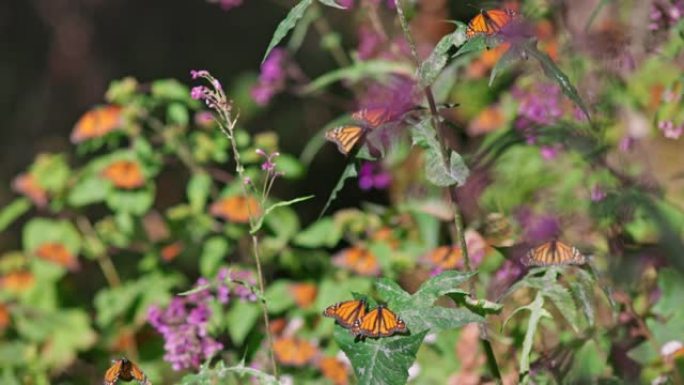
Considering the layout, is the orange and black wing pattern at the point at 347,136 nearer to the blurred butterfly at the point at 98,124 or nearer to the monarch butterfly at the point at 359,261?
the monarch butterfly at the point at 359,261

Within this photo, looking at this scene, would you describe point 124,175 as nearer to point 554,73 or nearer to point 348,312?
point 348,312

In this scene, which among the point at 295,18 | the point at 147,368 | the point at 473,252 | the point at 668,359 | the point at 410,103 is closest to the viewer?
the point at 295,18

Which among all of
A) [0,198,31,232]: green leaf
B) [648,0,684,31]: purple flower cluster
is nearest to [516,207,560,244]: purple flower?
[648,0,684,31]: purple flower cluster

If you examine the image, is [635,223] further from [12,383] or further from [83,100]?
[83,100]

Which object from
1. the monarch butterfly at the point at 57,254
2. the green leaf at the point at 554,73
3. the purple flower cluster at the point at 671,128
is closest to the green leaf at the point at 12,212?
the monarch butterfly at the point at 57,254

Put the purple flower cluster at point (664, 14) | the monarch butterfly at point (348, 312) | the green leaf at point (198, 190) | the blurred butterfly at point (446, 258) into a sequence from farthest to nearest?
the green leaf at point (198, 190)
the blurred butterfly at point (446, 258)
the purple flower cluster at point (664, 14)
the monarch butterfly at point (348, 312)

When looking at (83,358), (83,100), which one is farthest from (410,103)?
(83,100)

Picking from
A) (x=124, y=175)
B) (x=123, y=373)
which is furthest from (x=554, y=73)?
(x=124, y=175)
